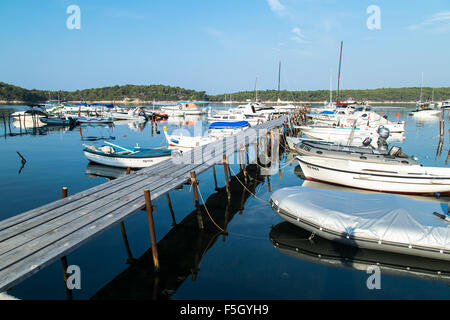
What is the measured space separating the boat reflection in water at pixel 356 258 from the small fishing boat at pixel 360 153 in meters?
7.39

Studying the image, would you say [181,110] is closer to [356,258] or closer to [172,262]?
[172,262]

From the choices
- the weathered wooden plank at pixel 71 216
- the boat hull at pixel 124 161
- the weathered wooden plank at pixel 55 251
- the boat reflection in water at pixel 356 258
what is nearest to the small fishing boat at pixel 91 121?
the boat hull at pixel 124 161

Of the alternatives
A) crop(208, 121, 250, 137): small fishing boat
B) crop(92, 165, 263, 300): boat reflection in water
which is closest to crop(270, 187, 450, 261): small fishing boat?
crop(92, 165, 263, 300): boat reflection in water

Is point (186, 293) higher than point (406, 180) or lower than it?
lower

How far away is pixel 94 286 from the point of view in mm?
7156

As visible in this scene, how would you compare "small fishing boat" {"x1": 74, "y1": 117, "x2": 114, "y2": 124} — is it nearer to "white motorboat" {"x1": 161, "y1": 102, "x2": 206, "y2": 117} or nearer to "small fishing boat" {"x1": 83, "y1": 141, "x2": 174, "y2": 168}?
"white motorboat" {"x1": 161, "y1": 102, "x2": 206, "y2": 117}

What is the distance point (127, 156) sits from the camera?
685 inches

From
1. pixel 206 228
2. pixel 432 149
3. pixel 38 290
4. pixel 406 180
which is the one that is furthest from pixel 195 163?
pixel 432 149

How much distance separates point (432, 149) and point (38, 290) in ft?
111

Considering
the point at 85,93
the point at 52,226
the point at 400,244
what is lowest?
the point at 400,244

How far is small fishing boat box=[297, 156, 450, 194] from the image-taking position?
13297 mm

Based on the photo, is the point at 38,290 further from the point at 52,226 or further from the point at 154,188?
the point at 154,188

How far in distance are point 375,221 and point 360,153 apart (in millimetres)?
8508
